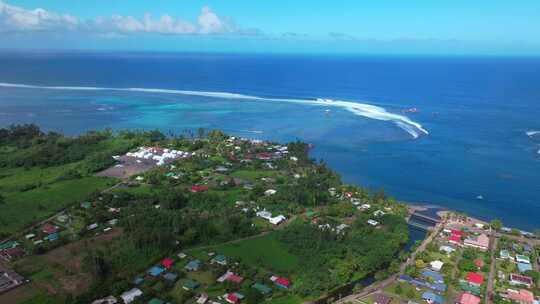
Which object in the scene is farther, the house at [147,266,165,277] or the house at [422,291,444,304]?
the house at [147,266,165,277]

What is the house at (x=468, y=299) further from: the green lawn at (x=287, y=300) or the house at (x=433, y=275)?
the green lawn at (x=287, y=300)

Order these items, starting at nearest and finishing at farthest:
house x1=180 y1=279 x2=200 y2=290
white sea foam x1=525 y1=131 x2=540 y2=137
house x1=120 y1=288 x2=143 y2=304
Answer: house x1=120 y1=288 x2=143 y2=304 → house x1=180 y1=279 x2=200 y2=290 → white sea foam x1=525 y1=131 x2=540 y2=137

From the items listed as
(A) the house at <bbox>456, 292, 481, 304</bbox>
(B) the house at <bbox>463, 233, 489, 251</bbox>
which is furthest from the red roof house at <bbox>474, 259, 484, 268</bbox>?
(A) the house at <bbox>456, 292, 481, 304</bbox>

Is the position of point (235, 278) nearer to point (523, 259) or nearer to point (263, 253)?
point (263, 253)

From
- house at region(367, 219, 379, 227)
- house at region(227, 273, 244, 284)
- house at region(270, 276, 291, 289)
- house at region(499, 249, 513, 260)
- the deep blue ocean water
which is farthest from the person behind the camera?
the deep blue ocean water

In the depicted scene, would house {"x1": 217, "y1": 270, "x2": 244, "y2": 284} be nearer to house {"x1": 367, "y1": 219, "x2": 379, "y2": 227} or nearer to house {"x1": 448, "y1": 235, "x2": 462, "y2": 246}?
house {"x1": 367, "y1": 219, "x2": 379, "y2": 227}

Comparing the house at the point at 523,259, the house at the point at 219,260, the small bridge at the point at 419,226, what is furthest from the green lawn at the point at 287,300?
the house at the point at 523,259

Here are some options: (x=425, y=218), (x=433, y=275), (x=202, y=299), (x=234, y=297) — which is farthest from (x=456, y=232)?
(x=202, y=299)
